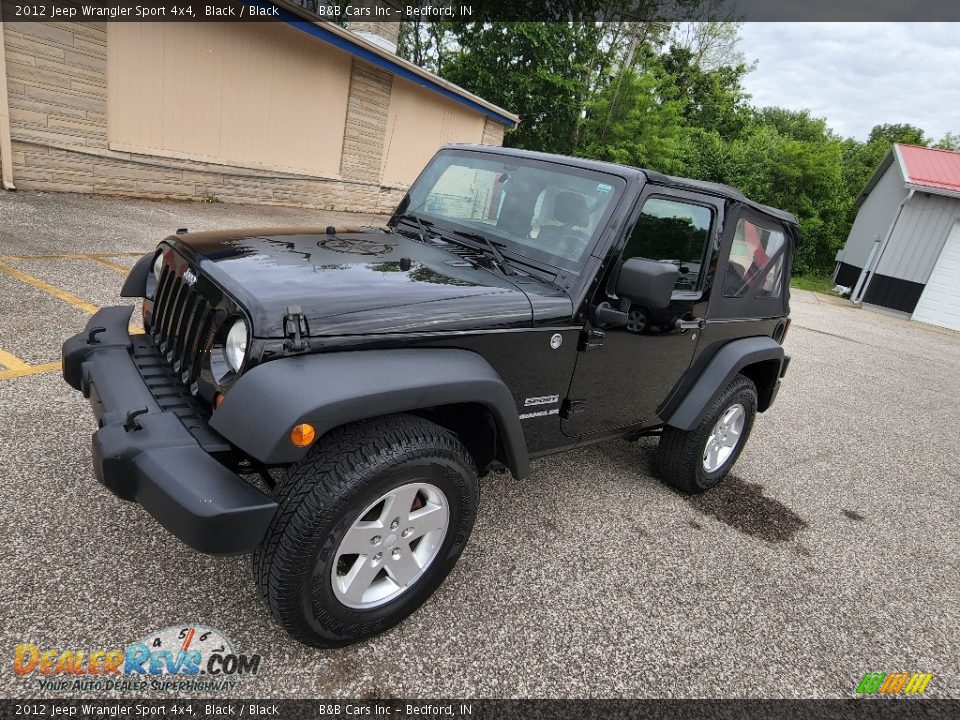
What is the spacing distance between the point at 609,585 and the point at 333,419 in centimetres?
175

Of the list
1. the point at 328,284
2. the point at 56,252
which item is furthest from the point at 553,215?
the point at 56,252

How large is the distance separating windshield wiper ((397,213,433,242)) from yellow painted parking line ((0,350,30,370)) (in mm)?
2641

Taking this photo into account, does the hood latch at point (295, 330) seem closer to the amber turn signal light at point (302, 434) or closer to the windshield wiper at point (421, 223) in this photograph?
the amber turn signal light at point (302, 434)

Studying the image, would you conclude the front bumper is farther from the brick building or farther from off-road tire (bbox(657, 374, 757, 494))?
the brick building

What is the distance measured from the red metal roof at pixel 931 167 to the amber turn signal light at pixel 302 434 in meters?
18.7

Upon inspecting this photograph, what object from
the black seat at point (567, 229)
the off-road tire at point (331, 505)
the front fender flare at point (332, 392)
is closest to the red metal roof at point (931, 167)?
the black seat at point (567, 229)

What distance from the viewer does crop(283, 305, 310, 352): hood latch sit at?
78.4 inches

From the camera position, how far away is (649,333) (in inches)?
124

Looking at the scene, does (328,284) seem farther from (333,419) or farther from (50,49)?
(50,49)

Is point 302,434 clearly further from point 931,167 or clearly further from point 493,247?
point 931,167

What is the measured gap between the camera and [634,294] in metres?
2.68

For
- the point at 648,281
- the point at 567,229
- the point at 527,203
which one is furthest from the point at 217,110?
the point at 648,281

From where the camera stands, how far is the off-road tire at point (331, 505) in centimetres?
195

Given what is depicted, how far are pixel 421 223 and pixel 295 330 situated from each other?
5.21 feet
